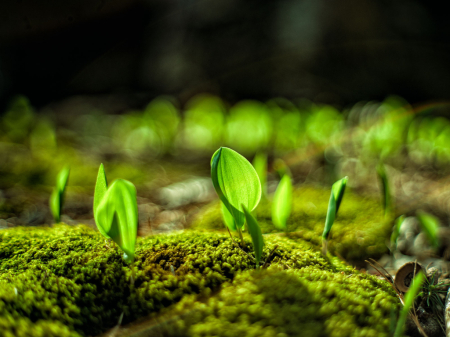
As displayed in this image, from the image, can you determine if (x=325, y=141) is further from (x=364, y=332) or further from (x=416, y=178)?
(x=364, y=332)

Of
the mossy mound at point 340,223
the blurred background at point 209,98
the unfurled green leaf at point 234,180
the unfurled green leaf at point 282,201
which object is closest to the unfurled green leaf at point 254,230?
the unfurled green leaf at point 234,180

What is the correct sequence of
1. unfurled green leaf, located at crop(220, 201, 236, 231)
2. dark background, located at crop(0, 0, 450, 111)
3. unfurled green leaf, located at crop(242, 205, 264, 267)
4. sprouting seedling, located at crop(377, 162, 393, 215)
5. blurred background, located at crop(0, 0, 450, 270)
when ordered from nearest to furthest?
unfurled green leaf, located at crop(242, 205, 264, 267)
unfurled green leaf, located at crop(220, 201, 236, 231)
sprouting seedling, located at crop(377, 162, 393, 215)
blurred background, located at crop(0, 0, 450, 270)
dark background, located at crop(0, 0, 450, 111)

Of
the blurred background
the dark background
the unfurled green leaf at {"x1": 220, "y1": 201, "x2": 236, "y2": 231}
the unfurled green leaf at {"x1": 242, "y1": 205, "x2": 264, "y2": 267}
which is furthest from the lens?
the dark background

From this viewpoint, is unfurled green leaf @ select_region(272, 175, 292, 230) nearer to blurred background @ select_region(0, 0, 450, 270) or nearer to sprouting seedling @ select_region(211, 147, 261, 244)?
sprouting seedling @ select_region(211, 147, 261, 244)

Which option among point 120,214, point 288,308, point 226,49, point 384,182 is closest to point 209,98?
point 226,49

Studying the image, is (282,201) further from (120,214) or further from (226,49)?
(226,49)

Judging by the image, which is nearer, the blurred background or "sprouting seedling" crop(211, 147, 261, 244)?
"sprouting seedling" crop(211, 147, 261, 244)

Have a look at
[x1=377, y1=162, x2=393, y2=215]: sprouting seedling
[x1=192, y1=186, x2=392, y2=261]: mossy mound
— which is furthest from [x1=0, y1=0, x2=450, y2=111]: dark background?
[x1=377, y1=162, x2=393, y2=215]: sprouting seedling
